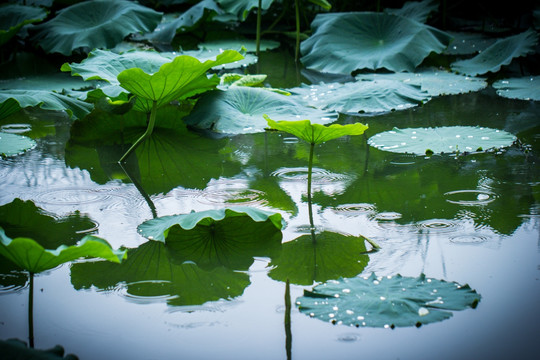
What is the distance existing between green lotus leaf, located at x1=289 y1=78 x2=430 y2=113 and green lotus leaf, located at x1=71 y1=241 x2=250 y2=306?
4.37 ft

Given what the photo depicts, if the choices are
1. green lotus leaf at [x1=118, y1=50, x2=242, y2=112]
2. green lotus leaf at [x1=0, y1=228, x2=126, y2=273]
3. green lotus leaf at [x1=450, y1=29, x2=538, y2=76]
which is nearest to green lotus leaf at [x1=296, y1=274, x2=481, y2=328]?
green lotus leaf at [x1=0, y1=228, x2=126, y2=273]

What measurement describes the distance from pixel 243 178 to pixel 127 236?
1.85 ft

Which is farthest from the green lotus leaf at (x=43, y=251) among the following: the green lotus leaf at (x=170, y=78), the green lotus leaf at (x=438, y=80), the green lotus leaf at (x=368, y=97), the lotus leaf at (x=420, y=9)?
the lotus leaf at (x=420, y=9)

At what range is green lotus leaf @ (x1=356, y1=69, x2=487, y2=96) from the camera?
3.10 m

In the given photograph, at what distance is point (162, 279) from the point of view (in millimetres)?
1431

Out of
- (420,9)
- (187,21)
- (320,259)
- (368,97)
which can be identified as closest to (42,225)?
(320,259)

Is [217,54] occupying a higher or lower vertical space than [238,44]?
lower

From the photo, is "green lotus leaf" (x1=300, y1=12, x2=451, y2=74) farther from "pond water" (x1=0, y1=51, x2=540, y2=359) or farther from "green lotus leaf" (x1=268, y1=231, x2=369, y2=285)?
"green lotus leaf" (x1=268, y1=231, x2=369, y2=285)

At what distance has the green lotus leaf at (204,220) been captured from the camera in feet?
4.97

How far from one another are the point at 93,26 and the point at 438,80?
7.14 ft

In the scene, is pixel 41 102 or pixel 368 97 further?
pixel 368 97

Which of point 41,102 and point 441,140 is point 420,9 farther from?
point 41,102

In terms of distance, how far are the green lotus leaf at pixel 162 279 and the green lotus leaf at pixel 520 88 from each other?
6.84 ft

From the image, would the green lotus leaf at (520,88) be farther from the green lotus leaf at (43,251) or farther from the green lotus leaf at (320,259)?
the green lotus leaf at (43,251)
